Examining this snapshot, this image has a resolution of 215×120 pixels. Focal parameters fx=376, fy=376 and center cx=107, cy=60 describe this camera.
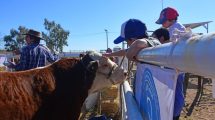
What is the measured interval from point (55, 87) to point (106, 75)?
2.90ft

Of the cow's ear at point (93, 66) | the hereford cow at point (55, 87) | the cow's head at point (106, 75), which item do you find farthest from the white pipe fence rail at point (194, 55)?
the cow's head at point (106, 75)

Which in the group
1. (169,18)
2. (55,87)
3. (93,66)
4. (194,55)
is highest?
(169,18)

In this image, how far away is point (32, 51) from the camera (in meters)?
6.96

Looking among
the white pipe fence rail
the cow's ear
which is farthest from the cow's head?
the white pipe fence rail

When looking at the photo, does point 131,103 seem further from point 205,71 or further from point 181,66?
point 205,71

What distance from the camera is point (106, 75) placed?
4871mm

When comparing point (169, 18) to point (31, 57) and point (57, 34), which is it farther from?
point (57, 34)

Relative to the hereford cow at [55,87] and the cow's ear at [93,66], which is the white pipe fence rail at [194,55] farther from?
the cow's ear at [93,66]

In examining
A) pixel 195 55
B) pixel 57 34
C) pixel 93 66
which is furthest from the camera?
pixel 57 34

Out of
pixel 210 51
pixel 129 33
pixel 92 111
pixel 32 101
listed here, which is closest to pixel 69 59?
pixel 32 101

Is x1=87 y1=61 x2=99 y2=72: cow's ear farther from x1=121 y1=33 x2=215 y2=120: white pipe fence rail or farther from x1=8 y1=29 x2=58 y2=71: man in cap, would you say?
x1=121 y1=33 x2=215 y2=120: white pipe fence rail

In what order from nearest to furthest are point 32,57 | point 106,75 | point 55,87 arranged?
point 55,87 → point 106,75 → point 32,57

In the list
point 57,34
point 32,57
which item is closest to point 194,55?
point 32,57

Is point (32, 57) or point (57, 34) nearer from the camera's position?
point (32, 57)
